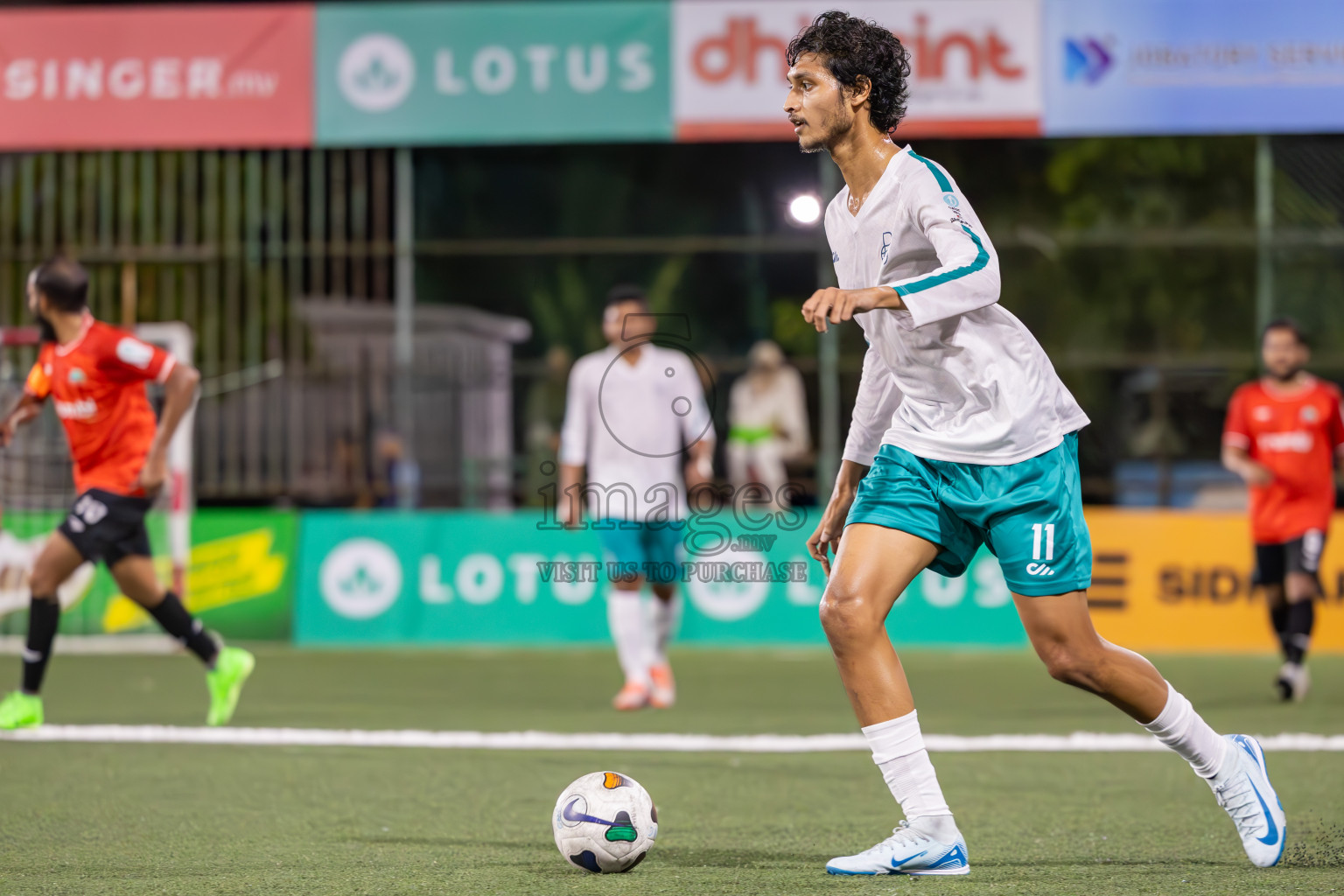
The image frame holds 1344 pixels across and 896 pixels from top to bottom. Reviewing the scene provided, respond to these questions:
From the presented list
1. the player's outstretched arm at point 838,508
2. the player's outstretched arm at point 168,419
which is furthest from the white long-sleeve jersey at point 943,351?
the player's outstretched arm at point 168,419

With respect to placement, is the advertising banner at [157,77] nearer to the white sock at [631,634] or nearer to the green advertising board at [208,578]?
the green advertising board at [208,578]

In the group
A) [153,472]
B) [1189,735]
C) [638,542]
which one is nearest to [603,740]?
[638,542]

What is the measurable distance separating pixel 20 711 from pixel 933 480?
191 inches

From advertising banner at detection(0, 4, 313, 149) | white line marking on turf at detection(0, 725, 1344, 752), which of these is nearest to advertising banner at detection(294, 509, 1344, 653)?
advertising banner at detection(0, 4, 313, 149)

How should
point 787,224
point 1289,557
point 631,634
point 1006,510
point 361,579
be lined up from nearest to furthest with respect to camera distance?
point 1006,510 → point 631,634 → point 1289,557 → point 361,579 → point 787,224

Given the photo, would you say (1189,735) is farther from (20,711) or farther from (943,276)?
(20,711)

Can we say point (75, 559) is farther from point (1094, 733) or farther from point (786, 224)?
point (786, 224)

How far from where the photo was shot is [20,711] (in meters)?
7.57

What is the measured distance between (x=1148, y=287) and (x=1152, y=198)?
854 millimetres

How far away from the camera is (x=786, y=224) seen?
15.3 metres

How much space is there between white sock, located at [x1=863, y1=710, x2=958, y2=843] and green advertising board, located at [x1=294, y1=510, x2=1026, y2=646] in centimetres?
794

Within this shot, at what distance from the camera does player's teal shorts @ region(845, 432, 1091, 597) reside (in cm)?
436

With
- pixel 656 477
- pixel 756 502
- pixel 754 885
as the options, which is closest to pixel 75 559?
pixel 656 477

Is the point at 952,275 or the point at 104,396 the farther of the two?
the point at 104,396
